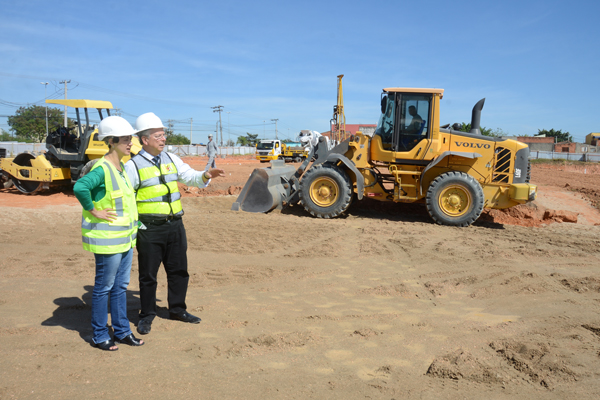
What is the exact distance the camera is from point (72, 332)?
3590 mm

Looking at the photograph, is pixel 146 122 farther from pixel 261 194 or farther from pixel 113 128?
pixel 261 194

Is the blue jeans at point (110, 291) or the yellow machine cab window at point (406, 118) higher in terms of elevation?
the yellow machine cab window at point (406, 118)

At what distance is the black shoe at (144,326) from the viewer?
3.63 metres

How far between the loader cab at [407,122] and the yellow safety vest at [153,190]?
6406 mm

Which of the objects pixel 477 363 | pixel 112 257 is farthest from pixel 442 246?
pixel 112 257

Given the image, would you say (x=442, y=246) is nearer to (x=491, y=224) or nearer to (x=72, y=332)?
(x=491, y=224)

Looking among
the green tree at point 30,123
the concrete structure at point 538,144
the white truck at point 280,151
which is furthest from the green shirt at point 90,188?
the green tree at point 30,123

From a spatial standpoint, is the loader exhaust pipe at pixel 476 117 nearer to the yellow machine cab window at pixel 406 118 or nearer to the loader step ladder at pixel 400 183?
the yellow machine cab window at pixel 406 118

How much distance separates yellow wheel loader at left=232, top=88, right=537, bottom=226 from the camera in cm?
884

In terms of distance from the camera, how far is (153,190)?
3.66 meters

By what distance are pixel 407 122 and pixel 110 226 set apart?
728 cm

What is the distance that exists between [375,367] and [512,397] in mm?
925

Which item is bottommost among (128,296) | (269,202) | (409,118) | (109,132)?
(128,296)

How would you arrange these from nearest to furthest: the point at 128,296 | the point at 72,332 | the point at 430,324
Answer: the point at 72,332 → the point at 430,324 → the point at 128,296
